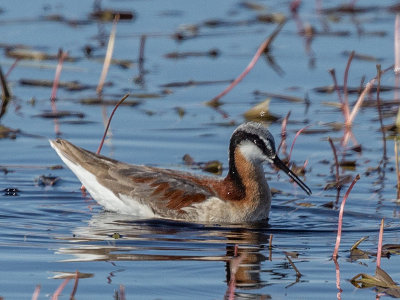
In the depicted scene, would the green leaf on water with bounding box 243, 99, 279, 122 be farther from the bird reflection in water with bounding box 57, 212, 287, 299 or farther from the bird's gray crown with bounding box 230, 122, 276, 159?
the bird reflection in water with bounding box 57, 212, 287, 299

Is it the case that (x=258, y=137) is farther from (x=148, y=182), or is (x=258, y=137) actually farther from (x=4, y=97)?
(x=4, y=97)

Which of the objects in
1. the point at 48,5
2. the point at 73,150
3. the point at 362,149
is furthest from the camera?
the point at 48,5

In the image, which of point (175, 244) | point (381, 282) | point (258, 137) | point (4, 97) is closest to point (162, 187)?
point (258, 137)

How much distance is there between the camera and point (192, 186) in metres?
11.8

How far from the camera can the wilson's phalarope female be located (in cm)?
1166

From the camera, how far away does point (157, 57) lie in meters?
18.9

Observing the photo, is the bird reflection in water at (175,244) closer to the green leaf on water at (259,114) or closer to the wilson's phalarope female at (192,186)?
the wilson's phalarope female at (192,186)

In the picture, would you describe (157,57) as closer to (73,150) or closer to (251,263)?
Answer: (73,150)

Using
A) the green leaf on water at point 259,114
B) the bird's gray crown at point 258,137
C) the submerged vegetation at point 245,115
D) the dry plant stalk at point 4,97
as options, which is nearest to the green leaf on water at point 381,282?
the submerged vegetation at point 245,115

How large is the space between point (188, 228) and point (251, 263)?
5.54ft

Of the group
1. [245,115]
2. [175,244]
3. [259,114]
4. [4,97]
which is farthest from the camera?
[4,97]

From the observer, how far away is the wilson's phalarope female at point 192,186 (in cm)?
1166

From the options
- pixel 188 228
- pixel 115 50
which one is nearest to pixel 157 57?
pixel 115 50

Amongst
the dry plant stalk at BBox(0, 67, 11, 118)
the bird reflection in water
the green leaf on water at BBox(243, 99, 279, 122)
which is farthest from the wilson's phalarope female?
the dry plant stalk at BBox(0, 67, 11, 118)
